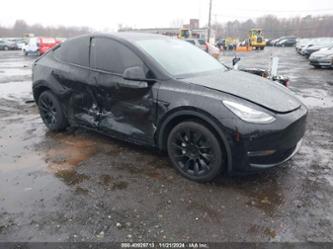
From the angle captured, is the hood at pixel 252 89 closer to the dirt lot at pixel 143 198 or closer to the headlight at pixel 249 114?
the headlight at pixel 249 114

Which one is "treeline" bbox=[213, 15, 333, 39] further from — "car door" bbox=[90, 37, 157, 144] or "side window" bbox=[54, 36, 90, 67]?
"car door" bbox=[90, 37, 157, 144]

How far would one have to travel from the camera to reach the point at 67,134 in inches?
208

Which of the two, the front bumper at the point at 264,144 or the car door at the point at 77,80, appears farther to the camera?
the car door at the point at 77,80

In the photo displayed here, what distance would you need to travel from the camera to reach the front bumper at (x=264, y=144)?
3.08m

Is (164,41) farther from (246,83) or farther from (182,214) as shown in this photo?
(182,214)

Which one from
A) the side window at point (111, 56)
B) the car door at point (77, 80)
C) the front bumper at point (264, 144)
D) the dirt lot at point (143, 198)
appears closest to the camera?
the dirt lot at point (143, 198)

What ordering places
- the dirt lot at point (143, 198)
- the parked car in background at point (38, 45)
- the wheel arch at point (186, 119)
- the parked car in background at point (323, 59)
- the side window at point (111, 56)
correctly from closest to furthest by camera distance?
the dirt lot at point (143, 198), the wheel arch at point (186, 119), the side window at point (111, 56), the parked car in background at point (323, 59), the parked car in background at point (38, 45)

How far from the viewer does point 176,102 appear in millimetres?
3465

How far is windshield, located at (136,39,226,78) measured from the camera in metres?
3.86

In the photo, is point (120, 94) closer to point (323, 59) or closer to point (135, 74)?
point (135, 74)

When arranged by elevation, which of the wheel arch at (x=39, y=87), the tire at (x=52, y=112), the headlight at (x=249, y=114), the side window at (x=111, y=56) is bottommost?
the tire at (x=52, y=112)

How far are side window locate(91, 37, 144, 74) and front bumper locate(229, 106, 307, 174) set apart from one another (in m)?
1.60

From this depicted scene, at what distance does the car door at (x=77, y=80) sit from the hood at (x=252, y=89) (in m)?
1.61

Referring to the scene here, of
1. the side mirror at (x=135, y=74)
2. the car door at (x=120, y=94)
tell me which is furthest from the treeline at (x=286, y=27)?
the side mirror at (x=135, y=74)
